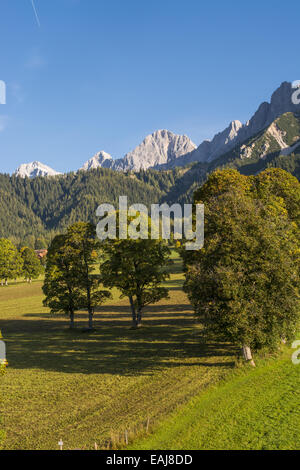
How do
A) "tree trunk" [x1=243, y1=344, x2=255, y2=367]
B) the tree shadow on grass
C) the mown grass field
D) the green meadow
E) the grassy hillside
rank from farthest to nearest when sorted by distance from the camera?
the tree shadow on grass → "tree trunk" [x1=243, y1=344, x2=255, y2=367] → the mown grass field → the green meadow → the grassy hillside

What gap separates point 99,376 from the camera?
3084 cm

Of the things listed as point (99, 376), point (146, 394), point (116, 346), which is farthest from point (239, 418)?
point (116, 346)

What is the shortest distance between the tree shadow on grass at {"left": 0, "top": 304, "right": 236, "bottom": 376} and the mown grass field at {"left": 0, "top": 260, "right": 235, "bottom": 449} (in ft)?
0.34

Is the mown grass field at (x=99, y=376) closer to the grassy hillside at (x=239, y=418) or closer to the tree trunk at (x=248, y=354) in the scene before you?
the grassy hillside at (x=239, y=418)

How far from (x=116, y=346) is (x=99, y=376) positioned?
9783mm

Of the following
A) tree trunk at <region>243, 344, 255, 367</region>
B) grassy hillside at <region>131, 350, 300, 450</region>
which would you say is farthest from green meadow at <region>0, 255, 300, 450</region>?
tree trunk at <region>243, 344, 255, 367</region>

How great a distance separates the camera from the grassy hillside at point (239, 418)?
1850cm

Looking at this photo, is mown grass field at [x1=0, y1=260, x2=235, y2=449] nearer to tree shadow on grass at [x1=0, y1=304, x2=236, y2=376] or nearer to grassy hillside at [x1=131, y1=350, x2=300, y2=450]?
tree shadow on grass at [x1=0, y1=304, x2=236, y2=376]

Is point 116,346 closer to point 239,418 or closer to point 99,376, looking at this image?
point 99,376

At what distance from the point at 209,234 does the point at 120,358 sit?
17132 mm

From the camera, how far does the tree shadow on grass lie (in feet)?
109

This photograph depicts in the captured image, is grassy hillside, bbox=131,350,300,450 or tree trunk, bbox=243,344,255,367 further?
tree trunk, bbox=243,344,255,367

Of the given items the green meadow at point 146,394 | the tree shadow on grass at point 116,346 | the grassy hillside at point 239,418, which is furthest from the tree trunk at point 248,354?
the grassy hillside at point 239,418

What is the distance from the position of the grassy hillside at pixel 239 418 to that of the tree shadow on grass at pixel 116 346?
5691 mm
